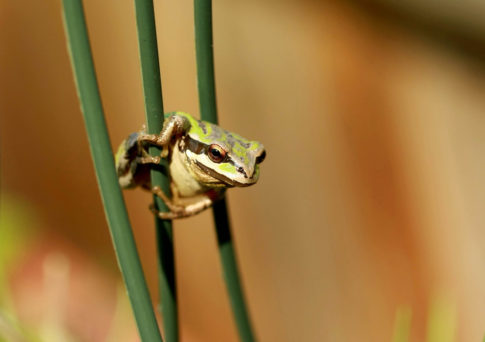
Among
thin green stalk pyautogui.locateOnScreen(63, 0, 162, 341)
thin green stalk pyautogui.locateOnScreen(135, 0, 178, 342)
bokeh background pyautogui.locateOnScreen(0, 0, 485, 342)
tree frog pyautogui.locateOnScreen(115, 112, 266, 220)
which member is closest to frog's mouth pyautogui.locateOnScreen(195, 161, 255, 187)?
tree frog pyautogui.locateOnScreen(115, 112, 266, 220)

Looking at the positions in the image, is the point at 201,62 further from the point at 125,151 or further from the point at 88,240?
the point at 88,240

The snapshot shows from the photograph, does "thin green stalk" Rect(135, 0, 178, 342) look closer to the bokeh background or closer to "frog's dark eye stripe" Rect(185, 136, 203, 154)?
"frog's dark eye stripe" Rect(185, 136, 203, 154)

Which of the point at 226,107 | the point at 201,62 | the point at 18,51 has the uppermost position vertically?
the point at 201,62

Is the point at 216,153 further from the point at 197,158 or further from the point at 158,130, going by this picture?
the point at 158,130

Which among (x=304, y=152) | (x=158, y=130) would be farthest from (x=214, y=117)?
(x=304, y=152)

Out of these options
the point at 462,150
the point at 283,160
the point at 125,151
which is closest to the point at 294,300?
the point at 283,160
